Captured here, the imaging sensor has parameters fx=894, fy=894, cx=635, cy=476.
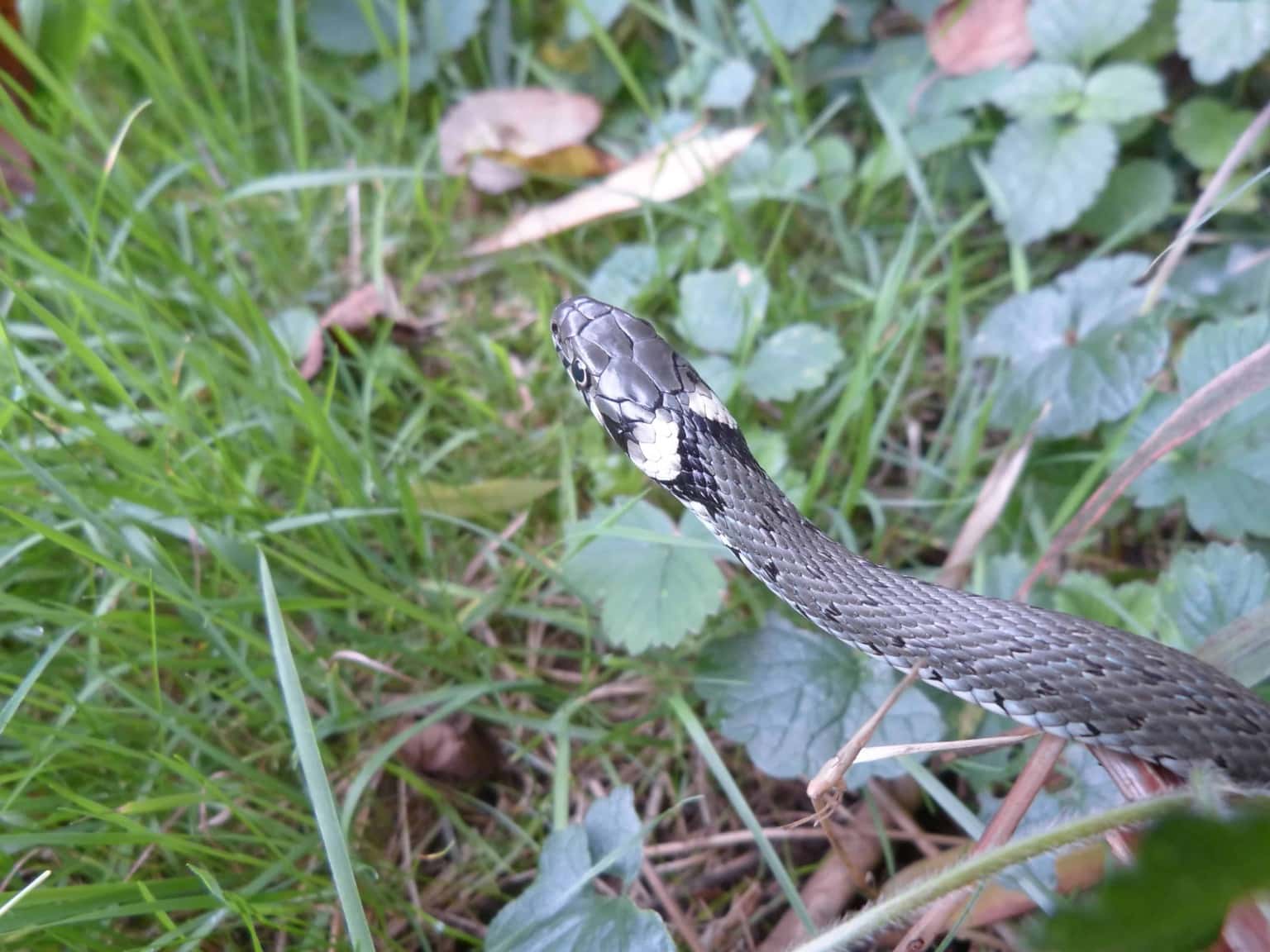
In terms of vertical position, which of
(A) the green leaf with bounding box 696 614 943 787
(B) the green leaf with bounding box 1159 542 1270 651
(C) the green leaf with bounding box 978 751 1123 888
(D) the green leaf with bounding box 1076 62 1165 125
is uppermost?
(D) the green leaf with bounding box 1076 62 1165 125

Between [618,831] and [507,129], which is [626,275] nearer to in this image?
[507,129]

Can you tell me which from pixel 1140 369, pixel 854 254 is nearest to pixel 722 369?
pixel 854 254

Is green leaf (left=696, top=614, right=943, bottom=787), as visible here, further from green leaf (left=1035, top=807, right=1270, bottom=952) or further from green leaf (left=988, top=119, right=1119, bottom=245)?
green leaf (left=988, top=119, right=1119, bottom=245)

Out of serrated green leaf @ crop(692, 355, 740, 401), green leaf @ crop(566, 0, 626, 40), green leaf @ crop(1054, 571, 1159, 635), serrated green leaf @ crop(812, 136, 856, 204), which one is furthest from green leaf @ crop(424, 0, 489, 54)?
green leaf @ crop(1054, 571, 1159, 635)

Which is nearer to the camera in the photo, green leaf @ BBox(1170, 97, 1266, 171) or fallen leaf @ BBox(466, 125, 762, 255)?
green leaf @ BBox(1170, 97, 1266, 171)

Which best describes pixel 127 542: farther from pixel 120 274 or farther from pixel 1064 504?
pixel 1064 504
